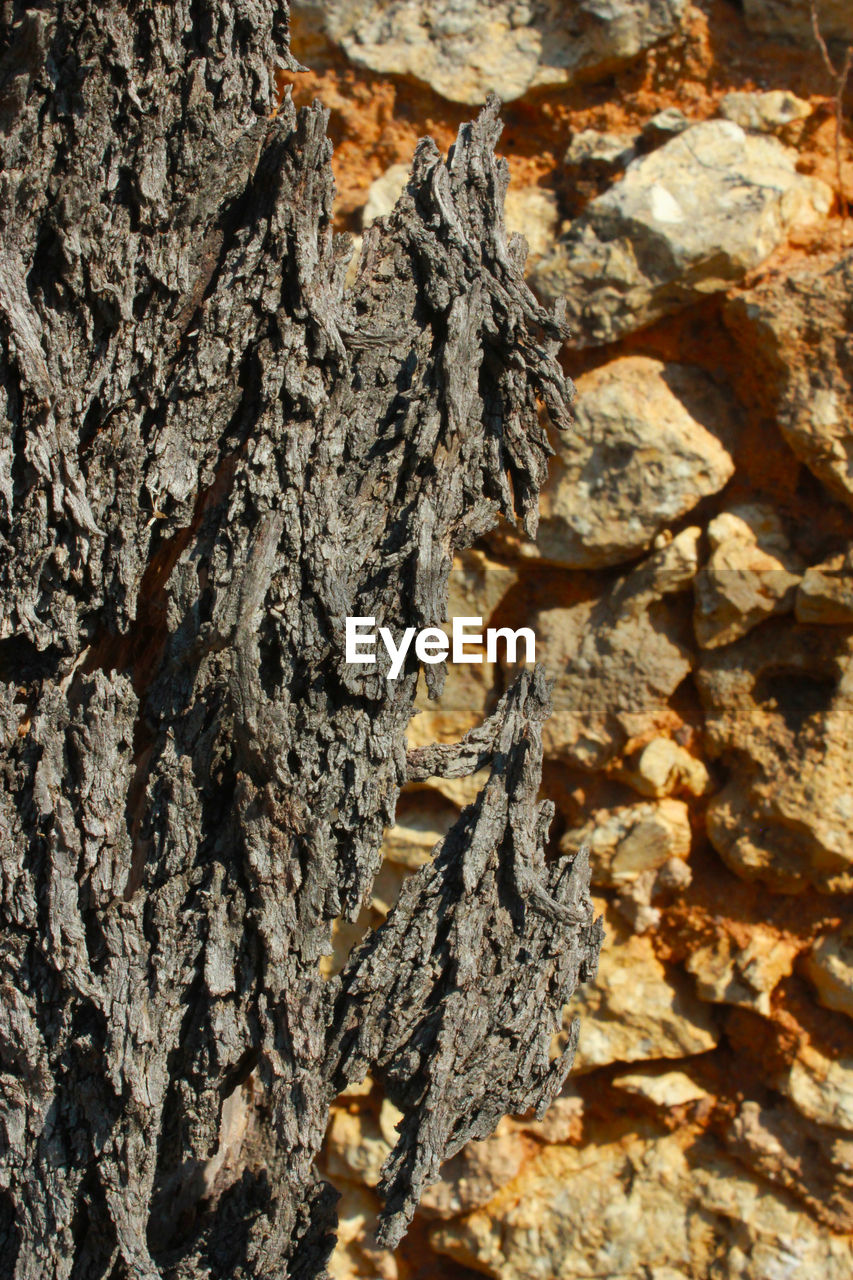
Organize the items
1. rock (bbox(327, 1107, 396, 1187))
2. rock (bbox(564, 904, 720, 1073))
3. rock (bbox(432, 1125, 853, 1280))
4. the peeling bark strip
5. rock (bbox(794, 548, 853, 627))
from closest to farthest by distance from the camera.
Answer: the peeling bark strip
rock (bbox(794, 548, 853, 627))
rock (bbox(432, 1125, 853, 1280))
rock (bbox(564, 904, 720, 1073))
rock (bbox(327, 1107, 396, 1187))

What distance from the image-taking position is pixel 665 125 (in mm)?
2637

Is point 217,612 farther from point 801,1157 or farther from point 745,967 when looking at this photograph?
point 801,1157

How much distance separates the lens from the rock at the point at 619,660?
2641 millimetres

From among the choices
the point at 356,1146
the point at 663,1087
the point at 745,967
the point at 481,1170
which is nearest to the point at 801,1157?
the point at 663,1087

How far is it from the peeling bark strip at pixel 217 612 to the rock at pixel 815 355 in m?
1.31

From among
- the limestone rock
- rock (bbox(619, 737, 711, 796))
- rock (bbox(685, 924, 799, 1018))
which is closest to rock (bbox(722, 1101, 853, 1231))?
rock (bbox(685, 924, 799, 1018))

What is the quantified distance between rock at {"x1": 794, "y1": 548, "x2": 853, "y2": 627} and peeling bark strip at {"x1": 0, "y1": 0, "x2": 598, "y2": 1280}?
1.30 metres

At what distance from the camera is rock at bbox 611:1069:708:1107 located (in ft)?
8.72

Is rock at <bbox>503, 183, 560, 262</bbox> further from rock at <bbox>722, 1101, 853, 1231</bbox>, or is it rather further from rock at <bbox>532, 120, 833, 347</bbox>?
rock at <bbox>722, 1101, 853, 1231</bbox>

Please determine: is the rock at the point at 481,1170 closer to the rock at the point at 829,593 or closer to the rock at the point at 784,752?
Result: the rock at the point at 784,752

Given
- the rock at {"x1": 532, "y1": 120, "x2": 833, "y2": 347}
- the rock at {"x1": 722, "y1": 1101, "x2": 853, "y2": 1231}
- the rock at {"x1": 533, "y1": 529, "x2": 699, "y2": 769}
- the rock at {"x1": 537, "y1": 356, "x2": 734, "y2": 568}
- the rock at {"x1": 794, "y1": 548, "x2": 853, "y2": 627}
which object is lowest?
the rock at {"x1": 722, "y1": 1101, "x2": 853, "y2": 1231}

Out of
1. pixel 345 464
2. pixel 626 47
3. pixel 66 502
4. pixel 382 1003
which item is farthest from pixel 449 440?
pixel 626 47

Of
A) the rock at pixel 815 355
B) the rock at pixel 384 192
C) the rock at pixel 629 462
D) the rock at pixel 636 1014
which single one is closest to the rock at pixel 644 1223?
the rock at pixel 636 1014

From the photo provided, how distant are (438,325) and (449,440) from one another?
7.3 inches
